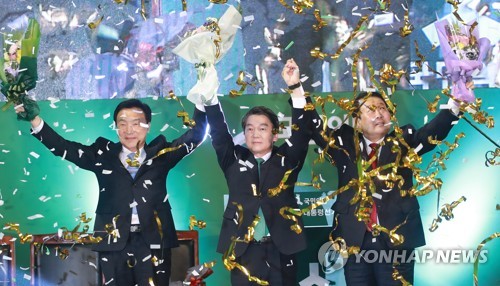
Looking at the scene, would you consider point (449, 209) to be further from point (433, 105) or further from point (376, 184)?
point (433, 105)

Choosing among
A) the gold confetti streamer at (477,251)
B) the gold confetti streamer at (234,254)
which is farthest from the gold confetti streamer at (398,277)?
the gold confetti streamer at (234,254)

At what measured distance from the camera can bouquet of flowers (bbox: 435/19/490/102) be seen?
11.0 ft

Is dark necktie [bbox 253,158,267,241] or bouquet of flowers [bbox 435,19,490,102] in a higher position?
bouquet of flowers [bbox 435,19,490,102]

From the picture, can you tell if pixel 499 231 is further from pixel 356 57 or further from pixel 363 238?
pixel 356 57

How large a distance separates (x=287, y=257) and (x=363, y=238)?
1.12 ft

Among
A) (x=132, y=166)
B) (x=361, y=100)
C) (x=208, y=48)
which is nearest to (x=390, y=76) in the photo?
(x=361, y=100)

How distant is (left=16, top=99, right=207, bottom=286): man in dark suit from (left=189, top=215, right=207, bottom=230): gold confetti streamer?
0.30 ft

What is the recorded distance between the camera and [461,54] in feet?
11.0

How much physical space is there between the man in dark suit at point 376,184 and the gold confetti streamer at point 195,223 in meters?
0.60

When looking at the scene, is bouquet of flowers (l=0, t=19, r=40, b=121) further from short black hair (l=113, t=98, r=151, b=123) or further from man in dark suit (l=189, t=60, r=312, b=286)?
man in dark suit (l=189, t=60, r=312, b=286)

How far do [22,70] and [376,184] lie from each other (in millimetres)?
1625

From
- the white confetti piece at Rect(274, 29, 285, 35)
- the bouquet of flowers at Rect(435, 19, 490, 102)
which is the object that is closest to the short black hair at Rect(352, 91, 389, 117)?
the bouquet of flowers at Rect(435, 19, 490, 102)

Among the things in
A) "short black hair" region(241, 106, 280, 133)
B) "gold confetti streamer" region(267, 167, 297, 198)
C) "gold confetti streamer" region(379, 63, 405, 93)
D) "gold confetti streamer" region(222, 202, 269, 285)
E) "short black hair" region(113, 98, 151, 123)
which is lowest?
"gold confetti streamer" region(222, 202, 269, 285)

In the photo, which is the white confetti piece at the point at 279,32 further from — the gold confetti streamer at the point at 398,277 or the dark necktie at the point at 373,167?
the gold confetti streamer at the point at 398,277
